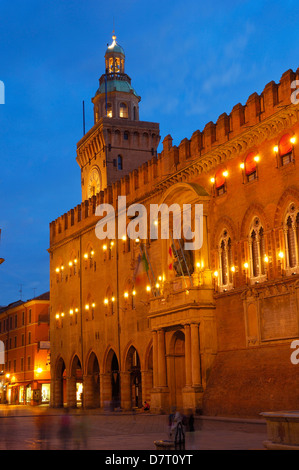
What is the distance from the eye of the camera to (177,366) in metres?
38.0

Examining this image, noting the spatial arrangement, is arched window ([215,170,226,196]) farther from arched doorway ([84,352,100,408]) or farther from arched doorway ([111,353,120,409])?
arched doorway ([84,352,100,408])

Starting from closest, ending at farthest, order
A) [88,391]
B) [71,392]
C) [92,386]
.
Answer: [88,391]
[92,386]
[71,392]

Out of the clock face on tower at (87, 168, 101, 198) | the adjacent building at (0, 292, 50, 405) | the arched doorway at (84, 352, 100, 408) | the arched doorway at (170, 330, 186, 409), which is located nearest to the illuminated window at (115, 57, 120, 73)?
the clock face on tower at (87, 168, 101, 198)

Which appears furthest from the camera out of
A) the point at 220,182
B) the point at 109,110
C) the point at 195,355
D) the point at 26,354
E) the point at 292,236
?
the point at 26,354

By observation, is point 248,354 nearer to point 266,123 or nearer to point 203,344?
point 203,344

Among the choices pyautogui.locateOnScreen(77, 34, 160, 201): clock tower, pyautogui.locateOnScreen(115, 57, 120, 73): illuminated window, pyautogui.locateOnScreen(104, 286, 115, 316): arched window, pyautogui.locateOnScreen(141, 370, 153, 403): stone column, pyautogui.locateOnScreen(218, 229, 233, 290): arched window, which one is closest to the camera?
pyautogui.locateOnScreen(218, 229, 233, 290): arched window

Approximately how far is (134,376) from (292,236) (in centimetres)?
2219

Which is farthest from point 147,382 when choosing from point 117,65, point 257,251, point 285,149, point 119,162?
point 117,65

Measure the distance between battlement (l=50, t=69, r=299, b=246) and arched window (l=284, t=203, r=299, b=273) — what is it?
491cm

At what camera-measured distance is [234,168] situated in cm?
3428

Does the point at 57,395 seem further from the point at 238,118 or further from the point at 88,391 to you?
the point at 238,118

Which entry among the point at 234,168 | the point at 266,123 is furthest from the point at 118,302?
the point at 266,123

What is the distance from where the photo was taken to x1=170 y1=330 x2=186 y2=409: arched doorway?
123ft

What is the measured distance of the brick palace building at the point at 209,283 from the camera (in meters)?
30.0
